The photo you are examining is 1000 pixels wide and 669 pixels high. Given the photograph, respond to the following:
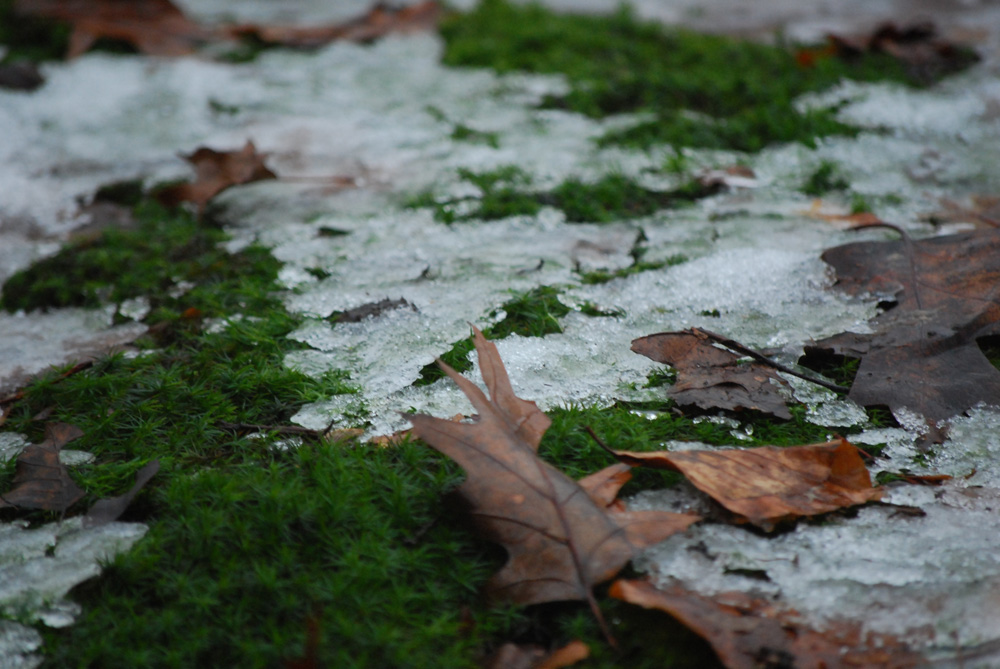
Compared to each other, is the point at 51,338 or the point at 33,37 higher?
the point at 33,37

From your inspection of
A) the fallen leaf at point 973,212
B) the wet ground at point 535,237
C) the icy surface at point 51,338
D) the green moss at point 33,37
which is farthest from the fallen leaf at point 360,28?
the fallen leaf at point 973,212

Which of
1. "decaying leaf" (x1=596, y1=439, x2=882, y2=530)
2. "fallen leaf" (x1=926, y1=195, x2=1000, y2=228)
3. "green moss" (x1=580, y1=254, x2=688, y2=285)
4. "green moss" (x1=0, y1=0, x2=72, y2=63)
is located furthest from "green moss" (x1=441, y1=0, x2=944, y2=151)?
"green moss" (x1=0, y1=0, x2=72, y2=63)

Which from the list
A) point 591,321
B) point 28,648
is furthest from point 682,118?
point 28,648

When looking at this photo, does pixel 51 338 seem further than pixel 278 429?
Yes

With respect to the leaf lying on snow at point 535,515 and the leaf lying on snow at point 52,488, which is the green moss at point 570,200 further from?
the leaf lying on snow at point 52,488

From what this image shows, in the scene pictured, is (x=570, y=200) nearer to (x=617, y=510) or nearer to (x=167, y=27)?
(x=617, y=510)

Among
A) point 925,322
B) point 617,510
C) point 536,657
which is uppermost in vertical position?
point 925,322

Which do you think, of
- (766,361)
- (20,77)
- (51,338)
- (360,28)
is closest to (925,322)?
(766,361)

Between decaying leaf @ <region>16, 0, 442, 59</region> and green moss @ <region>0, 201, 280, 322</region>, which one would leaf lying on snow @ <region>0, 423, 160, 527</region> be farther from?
decaying leaf @ <region>16, 0, 442, 59</region>
